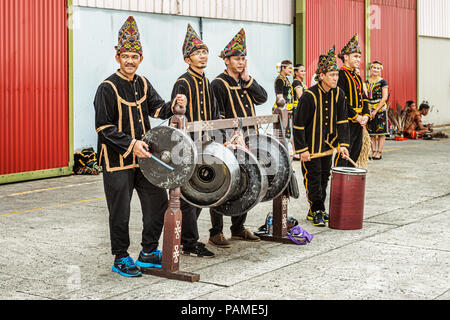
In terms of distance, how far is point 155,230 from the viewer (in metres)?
5.93

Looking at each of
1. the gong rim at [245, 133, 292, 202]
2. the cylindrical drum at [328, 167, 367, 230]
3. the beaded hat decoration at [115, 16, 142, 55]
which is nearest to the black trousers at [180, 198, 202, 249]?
the gong rim at [245, 133, 292, 202]

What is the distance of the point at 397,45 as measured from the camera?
2198 cm

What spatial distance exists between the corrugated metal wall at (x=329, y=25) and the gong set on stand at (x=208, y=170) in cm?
1133

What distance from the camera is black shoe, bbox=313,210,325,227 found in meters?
7.82

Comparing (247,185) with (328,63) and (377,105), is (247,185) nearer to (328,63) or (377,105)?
(328,63)

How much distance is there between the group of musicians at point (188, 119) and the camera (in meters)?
5.69

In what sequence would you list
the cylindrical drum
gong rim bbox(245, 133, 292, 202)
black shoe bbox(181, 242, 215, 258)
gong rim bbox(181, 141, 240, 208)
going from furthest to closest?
the cylindrical drum, gong rim bbox(245, 133, 292, 202), black shoe bbox(181, 242, 215, 258), gong rim bbox(181, 141, 240, 208)

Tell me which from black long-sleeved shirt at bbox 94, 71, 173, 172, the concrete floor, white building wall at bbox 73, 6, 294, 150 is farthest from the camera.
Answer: white building wall at bbox 73, 6, 294, 150

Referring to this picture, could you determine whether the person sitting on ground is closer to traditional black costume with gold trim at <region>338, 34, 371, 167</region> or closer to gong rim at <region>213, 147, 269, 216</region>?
traditional black costume with gold trim at <region>338, 34, 371, 167</region>

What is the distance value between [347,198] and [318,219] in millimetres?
488

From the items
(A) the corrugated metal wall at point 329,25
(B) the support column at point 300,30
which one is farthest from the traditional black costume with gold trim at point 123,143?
(A) the corrugated metal wall at point 329,25

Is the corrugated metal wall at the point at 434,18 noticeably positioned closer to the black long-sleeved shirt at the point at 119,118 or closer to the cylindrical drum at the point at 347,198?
the cylindrical drum at the point at 347,198
